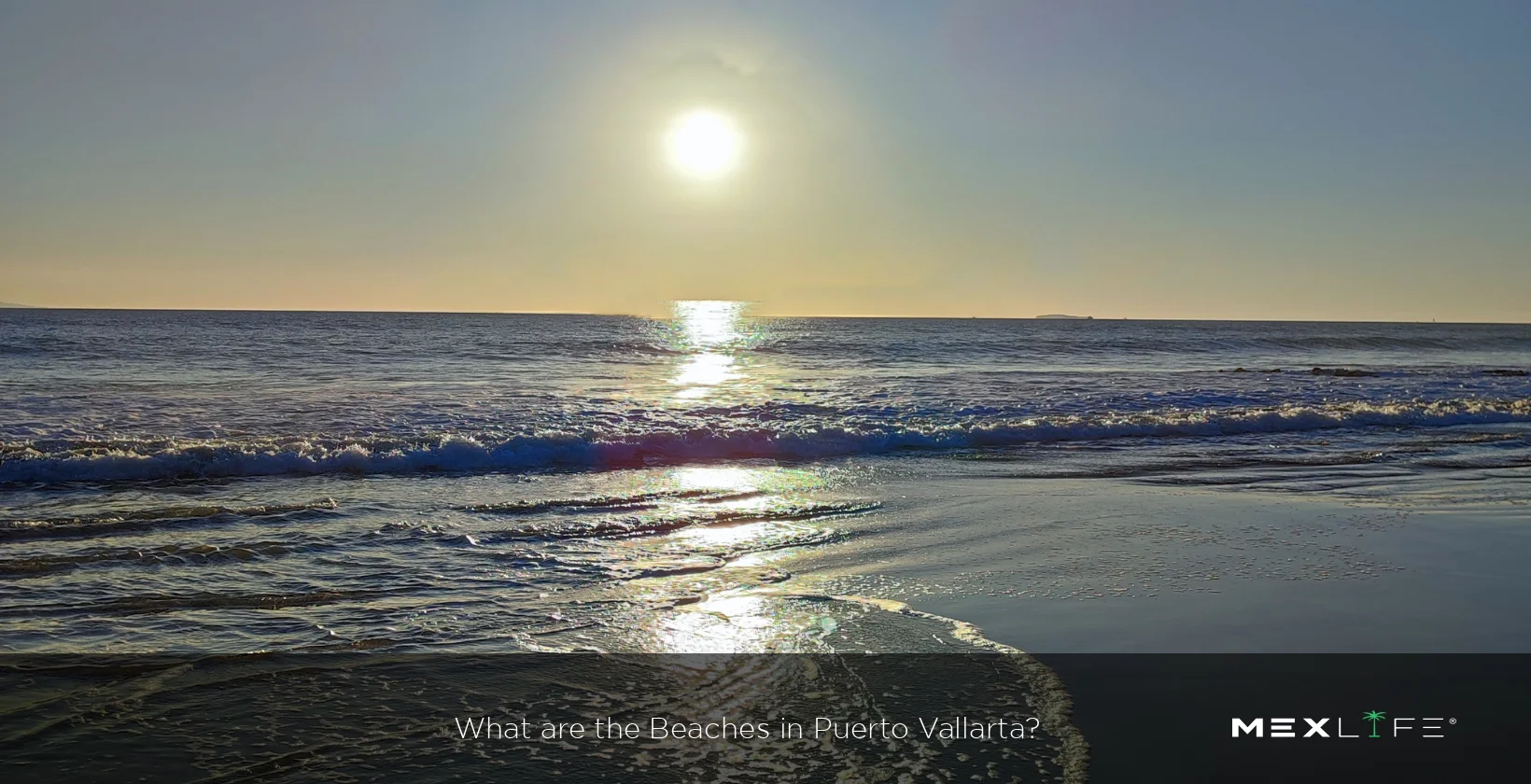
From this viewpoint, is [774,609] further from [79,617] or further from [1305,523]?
[1305,523]

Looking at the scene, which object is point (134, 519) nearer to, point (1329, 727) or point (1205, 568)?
point (1205, 568)

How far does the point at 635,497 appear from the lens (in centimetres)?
1027

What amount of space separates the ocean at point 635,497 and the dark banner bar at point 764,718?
0.43 metres

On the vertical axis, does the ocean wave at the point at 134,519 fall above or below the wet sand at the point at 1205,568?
below

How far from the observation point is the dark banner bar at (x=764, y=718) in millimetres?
3502

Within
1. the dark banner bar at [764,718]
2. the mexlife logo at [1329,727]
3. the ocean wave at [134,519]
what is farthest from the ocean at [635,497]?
the mexlife logo at [1329,727]

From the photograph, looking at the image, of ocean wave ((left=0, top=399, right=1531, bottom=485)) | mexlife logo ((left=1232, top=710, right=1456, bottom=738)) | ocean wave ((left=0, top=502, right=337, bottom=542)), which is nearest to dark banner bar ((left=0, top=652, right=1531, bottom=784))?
mexlife logo ((left=1232, top=710, right=1456, bottom=738))

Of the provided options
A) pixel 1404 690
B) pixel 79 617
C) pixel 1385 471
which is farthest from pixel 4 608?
pixel 1385 471

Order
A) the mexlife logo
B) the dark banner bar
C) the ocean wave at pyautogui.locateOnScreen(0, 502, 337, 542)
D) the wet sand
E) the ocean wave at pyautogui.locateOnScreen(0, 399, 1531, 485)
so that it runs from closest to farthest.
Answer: the dark banner bar < the mexlife logo < the wet sand < the ocean wave at pyautogui.locateOnScreen(0, 502, 337, 542) < the ocean wave at pyautogui.locateOnScreen(0, 399, 1531, 485)

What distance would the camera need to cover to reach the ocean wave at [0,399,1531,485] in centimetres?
1176

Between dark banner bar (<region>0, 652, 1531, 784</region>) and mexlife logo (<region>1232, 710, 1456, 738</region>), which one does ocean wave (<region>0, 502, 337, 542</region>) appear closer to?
dark banner bar (<region>0, 652, 1531, 784</region>)

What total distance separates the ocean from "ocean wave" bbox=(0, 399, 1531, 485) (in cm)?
7

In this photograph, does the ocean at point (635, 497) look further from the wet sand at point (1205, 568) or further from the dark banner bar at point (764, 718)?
the dark banner bar at point (764, 718)

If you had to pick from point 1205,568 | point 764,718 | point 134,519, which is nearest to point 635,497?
point 134,519
